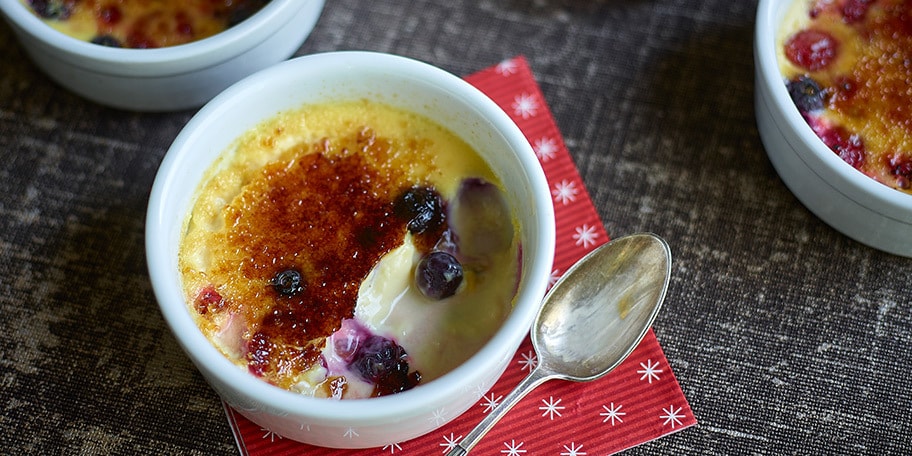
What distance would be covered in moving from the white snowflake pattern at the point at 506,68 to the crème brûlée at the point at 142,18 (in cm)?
51

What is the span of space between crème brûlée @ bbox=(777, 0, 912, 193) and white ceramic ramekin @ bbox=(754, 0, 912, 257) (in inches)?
2.7

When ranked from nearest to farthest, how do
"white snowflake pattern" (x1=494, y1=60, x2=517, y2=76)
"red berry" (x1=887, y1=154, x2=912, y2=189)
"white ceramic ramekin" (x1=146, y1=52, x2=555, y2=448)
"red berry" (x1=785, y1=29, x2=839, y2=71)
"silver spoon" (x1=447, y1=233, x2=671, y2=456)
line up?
"white ceramic ramekin" (x1=146, y1=52, x2=555, y2=448) < "silver spoon" (x1=447, y1=233, x2=671, y2=456) < "red berry" (x1=887, y1=154, x2=912, y2=189) < "red berry" (x1=785, y1=29, x2=839, y2=71) < "white snowflake pattern" (x1=494, y1=60, x2=517, y2=76)

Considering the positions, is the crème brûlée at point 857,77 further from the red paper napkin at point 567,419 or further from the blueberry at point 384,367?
the blueberry at point 384,367

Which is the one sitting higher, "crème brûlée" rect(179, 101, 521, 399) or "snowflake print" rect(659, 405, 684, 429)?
"crème brûlée" rect(179, 101, 521, 399)

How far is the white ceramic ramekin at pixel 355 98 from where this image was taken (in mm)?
1315

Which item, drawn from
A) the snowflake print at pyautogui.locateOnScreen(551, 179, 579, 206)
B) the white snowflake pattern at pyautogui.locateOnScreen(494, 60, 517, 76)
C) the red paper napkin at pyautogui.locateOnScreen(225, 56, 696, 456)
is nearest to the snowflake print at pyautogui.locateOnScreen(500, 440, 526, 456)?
the red paper napkin at pyautogui.locateOnScreen(225, 56, 696, 456)

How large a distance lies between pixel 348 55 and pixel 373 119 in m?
0.13

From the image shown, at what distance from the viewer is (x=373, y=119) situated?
5.45 ft

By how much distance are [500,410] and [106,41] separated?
109 centimetres

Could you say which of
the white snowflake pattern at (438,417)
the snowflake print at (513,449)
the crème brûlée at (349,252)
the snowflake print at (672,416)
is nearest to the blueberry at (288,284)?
the crème brûlée at (349,252)

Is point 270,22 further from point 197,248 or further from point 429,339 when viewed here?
point 429,339

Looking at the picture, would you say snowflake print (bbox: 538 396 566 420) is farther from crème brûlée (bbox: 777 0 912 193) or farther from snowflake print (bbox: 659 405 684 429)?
crème brûlée (bbox: 777 0 912 193)

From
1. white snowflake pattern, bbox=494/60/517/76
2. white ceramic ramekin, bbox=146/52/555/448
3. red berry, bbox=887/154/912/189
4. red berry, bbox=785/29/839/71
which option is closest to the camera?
white ceramic ramekin, bbox=146/52/555/448

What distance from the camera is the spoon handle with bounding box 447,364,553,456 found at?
1438mm
